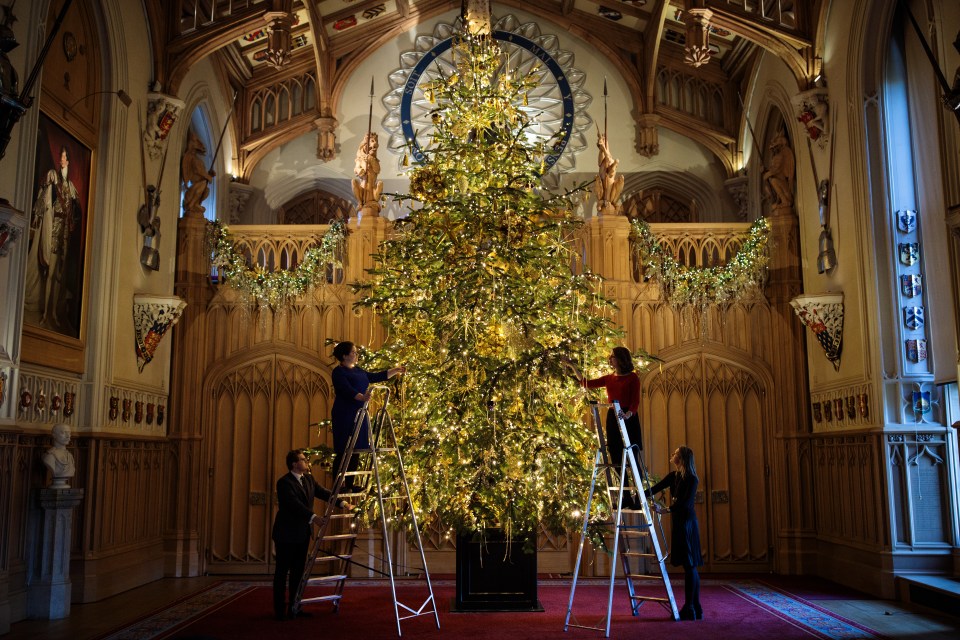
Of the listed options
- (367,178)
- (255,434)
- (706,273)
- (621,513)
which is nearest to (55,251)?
(255,434)

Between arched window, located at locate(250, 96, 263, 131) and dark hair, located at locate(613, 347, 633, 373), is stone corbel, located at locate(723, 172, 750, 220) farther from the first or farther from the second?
arched window, located at locate(250, 96, 263, 131)

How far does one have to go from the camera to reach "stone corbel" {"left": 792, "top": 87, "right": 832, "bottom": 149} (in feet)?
32.1

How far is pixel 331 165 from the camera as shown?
13.1 metres

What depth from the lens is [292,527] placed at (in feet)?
23.3

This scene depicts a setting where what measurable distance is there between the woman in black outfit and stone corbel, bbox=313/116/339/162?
7775 millimetres

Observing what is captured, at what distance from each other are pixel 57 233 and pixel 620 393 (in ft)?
17.8

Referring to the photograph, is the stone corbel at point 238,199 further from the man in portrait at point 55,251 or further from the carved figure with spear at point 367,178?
the man in portrait at point 55,251

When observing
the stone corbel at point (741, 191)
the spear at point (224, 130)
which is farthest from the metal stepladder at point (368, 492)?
the stone corbel at point (741, 191)

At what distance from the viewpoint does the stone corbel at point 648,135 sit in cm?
1275

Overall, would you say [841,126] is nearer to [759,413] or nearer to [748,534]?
[759,413]

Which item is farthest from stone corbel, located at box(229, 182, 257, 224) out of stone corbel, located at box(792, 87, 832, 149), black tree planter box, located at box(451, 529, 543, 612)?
stone corbel, located at box(792, 87, 832, 149)

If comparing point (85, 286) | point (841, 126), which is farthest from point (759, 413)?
point (85, 286)

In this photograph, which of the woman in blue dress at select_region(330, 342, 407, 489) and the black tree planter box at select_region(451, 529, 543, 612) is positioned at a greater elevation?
the woman in blue dress at select_region(330, 342, 407, 489)

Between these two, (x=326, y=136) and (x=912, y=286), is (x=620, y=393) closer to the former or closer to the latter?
(x=912, y=286)
